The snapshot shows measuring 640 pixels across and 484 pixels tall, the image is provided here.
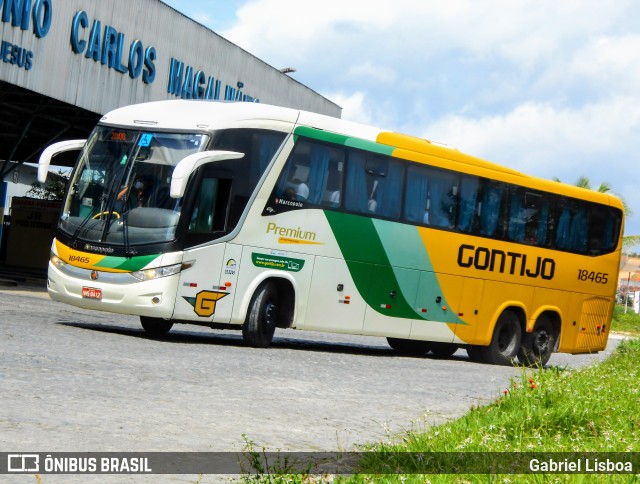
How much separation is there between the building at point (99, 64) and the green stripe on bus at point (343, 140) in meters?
10.4

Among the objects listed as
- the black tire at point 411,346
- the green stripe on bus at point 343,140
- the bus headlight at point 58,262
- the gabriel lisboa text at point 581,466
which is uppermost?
the green stripe on bus at point 343,140

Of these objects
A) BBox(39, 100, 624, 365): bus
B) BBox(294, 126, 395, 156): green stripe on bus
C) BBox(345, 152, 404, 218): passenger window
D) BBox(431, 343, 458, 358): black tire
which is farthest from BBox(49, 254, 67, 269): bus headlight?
BBox(431, 343, 458, 358): black tire

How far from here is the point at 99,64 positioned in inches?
1097

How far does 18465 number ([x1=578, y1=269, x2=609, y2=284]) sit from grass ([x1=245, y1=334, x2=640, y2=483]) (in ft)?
31.1

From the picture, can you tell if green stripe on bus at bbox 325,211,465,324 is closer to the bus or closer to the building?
the bus

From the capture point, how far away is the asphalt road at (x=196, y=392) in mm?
7301

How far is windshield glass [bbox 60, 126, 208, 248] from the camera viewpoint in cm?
1457

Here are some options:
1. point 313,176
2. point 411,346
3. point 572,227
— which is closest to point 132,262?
point 313,176

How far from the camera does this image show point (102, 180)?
15.0 m

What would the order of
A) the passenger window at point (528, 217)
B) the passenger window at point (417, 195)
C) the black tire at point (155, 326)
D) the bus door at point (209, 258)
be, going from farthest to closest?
1. the passenger window at point (528, 217)
2. the passenger window at point (417, 195)
3. the black tire at point (155, 326)
4. the bus door at point (209, 258)

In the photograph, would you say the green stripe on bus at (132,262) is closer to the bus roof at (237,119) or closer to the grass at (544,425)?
the bus roof at (237,119)

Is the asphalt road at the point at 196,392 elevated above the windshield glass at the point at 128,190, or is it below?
below

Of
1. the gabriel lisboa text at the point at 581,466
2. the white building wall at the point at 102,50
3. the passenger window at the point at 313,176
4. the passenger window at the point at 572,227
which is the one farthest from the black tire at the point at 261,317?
the white building wall at the point at 102,50

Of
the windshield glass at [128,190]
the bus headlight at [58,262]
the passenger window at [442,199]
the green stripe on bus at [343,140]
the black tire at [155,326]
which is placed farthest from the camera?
the passenger window at [442,199]
